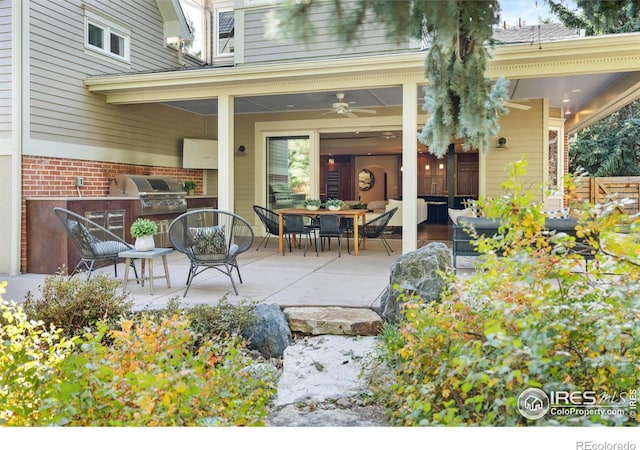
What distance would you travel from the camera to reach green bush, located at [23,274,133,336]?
11.9 ft

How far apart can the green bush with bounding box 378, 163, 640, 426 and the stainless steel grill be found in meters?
5.94

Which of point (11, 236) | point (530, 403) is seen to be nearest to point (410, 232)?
point (530, 403)

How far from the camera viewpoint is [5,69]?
608 cm

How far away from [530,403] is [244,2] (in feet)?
26.6

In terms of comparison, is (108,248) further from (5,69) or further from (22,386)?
(22,386)

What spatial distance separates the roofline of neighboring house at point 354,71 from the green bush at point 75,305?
12.3 ft

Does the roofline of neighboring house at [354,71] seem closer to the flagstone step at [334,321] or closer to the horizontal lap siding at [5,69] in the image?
the horizontal lap siding at [5,69]

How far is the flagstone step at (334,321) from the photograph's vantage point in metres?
4.02

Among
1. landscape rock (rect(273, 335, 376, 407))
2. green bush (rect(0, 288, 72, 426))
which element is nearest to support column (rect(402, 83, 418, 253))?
landscape rock (rect(273, 335, 376, 407))

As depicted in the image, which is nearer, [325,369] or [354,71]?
[325,369]

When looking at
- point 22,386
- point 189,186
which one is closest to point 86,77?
point 189,186

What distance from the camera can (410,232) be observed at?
247 inches

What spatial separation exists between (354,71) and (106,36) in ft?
13.9

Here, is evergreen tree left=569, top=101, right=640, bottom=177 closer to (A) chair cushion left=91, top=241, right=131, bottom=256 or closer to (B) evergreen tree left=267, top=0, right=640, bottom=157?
(A) chair cushion left=91, top=241, right=131, bottom=256
